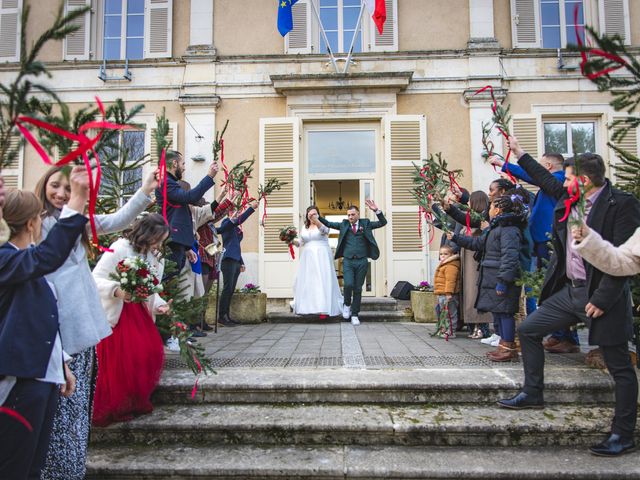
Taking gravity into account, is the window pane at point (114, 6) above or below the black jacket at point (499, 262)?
above

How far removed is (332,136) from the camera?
1005 centimetres

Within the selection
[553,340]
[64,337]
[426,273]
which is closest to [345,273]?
[426,273]

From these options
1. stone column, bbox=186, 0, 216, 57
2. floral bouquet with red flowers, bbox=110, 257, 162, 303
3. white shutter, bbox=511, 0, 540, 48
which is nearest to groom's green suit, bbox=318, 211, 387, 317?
floral bouquet with red flowers, bbox=110, 257, 162, 303

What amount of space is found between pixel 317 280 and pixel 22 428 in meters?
5.89

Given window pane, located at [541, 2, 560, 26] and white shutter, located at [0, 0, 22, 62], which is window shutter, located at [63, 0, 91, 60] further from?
window pane, located at [541, 2, 560, 26]

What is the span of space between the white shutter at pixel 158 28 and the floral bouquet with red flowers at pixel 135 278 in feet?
26.8

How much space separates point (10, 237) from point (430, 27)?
9533 mm

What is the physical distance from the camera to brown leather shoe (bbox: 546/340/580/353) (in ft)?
14.9

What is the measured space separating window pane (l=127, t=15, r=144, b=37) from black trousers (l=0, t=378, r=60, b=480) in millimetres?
9896

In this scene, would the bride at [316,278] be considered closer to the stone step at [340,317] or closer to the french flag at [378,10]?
the stone step at [340,317]

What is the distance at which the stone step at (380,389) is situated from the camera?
3461mm

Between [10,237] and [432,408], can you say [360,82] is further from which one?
[10,237]

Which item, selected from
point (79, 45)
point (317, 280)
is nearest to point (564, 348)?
point (317, 280)

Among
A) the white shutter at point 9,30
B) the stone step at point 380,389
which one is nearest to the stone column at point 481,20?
the stone step at point 380,389
